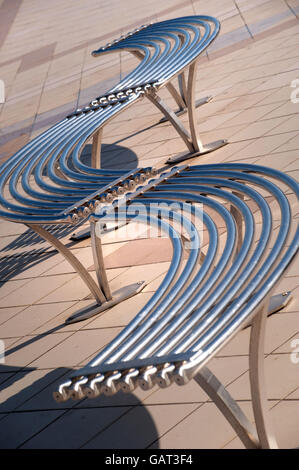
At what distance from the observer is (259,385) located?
→ 3.06 meters

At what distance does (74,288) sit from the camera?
5.52 meters

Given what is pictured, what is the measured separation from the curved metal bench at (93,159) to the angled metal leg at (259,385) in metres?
1.75

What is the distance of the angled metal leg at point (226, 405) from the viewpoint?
2863 mm

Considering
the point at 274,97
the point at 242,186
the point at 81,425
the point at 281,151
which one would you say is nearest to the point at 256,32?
the point at 274,97

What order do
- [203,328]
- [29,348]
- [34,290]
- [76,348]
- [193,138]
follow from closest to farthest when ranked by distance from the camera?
1. [203,328]
2. [76,348]
3. [29,348]
4. [34,290]
5. [193,138]

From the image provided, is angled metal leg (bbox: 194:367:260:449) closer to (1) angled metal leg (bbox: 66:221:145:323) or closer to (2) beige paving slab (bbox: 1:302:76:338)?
(1) angled metal leg (bbox: 66:221:145:323)

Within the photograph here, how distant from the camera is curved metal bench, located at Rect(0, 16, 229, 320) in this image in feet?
15.6

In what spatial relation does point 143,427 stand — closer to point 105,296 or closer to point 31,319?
point 105,296

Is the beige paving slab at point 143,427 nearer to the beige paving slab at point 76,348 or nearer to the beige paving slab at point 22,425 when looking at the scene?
the beige paving slab at point 22,425

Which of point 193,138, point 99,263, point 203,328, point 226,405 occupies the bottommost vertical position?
point 193,138

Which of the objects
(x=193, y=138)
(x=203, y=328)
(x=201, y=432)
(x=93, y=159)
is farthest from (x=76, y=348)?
(x=193, y=138)

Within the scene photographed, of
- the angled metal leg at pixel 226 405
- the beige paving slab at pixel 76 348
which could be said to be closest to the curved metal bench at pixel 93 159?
the beige paving slab at pixel 76 348

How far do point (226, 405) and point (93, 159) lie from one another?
4018 mm

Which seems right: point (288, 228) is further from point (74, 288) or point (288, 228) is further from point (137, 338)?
point (74, 288)
